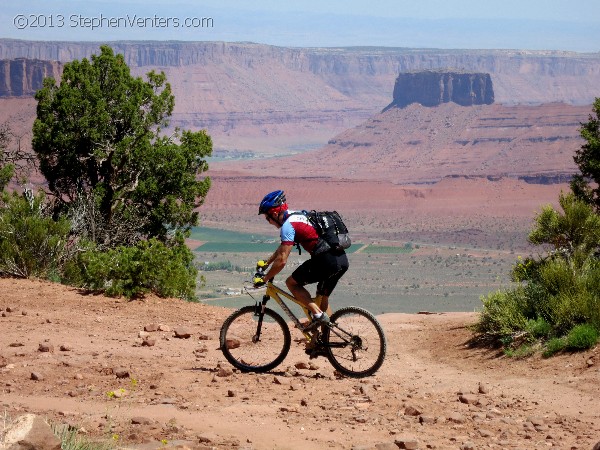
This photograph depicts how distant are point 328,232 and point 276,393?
4.61ft

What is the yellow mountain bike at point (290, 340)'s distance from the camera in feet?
28.0

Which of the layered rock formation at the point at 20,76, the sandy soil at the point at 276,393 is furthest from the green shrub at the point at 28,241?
the layered rock formation at the point at 20,76

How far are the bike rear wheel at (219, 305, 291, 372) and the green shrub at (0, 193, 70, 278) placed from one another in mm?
5844

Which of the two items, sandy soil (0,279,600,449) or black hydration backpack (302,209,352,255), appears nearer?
sandy soil (0,279,600,449)

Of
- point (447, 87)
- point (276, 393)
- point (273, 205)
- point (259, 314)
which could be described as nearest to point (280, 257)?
point (273, 205)

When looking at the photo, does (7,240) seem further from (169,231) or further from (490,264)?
(490,264)

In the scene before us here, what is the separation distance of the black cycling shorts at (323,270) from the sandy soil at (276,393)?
2.66 feet

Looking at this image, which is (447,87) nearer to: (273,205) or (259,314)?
(259,314)

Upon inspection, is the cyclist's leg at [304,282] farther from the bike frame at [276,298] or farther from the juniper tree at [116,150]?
the juniper tree at [116,150]

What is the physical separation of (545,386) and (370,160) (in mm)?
146730

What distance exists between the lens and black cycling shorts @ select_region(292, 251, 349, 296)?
8.27 m

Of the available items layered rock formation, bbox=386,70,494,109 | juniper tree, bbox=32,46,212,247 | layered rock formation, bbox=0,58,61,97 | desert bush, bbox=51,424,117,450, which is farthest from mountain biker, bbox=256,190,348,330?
layered rock formation, bbox=386,70,494,109

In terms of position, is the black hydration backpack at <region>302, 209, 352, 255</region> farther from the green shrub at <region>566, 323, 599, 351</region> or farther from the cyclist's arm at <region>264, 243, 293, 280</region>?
the green shrub at <region>566, 323, 599, 351</region>

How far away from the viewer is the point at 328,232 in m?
8.29
